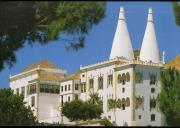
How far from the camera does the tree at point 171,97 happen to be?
18.3 metres

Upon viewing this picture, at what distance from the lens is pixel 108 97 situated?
3003 cm

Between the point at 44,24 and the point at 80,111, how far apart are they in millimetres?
11720

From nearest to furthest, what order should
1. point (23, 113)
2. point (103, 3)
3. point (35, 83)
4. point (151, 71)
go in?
1. point (103, 3)
2. point (23, 113)
3. point (151, 71)
4. point (35, 83)

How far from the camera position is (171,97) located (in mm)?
19469

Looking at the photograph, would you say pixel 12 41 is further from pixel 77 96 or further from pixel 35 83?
pixel 77 96

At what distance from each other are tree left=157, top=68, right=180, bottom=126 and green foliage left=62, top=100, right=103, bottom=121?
4.08 m

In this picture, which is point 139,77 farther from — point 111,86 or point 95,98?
point 95,98

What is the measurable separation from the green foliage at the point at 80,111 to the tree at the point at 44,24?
1102cm

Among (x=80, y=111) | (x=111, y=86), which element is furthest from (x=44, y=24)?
(x=111, y=86)

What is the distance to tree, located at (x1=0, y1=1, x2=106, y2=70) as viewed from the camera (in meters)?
11.8

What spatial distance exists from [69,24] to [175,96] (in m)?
7.50

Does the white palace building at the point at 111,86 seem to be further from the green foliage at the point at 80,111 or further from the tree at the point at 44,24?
the tree at the point at 44,24

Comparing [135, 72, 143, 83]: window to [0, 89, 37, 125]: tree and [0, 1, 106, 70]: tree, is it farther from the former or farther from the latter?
[0, 1, 106, 70]: tree

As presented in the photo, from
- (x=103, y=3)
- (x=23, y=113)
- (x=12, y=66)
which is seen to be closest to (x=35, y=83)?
(x=23, y=113)
